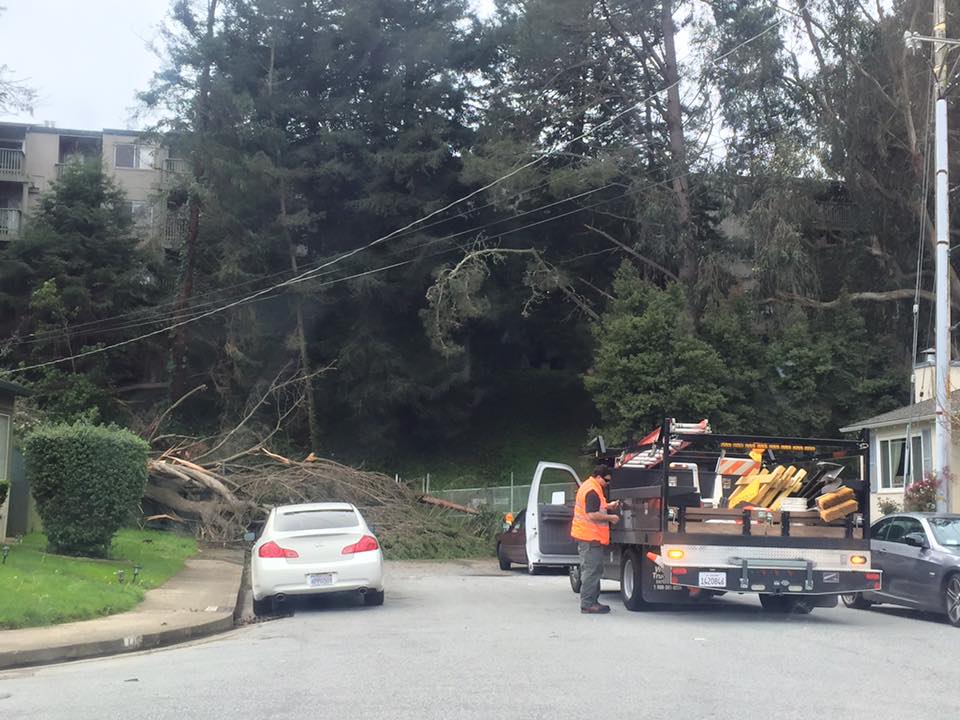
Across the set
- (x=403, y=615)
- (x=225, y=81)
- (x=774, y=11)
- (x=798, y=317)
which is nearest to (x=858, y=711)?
(x=403, y=615)

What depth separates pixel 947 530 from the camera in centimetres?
1509

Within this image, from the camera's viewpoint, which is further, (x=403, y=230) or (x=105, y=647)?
(x=403, y=230)

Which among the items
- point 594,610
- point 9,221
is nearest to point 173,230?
point 9,221

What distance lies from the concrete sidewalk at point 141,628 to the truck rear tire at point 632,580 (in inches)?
209

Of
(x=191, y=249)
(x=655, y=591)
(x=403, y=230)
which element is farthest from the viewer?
(x=191, y=249)

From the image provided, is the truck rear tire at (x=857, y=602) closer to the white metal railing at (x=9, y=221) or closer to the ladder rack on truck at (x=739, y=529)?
the ladder rack on truck at (x=739, y=529)

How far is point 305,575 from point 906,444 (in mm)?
18518

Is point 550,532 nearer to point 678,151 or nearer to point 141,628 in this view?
point 141,628

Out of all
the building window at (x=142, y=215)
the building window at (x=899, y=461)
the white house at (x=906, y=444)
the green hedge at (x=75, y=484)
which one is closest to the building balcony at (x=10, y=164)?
the building window at (x=142, y=215)

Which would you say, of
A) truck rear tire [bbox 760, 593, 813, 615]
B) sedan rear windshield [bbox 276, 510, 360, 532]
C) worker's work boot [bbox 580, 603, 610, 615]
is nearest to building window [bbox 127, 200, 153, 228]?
sedan rear windshield [bbox 276, 510, 360, 532]

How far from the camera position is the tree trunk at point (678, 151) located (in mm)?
35625

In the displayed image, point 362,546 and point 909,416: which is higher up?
point 909,416

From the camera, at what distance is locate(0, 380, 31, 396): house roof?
20.3 meters

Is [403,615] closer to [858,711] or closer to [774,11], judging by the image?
[858,711]
